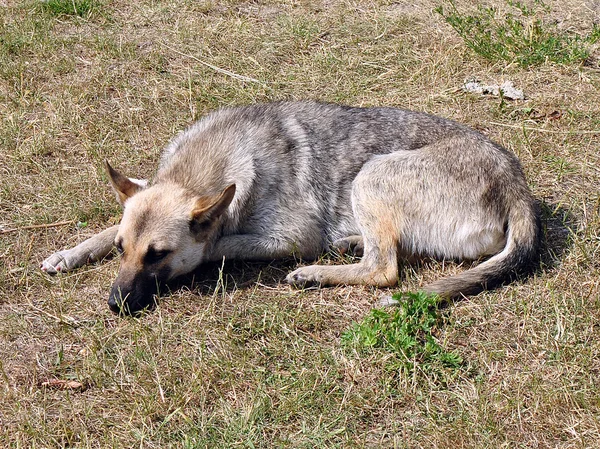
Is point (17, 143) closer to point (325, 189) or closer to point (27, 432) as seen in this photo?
point (325, 189)

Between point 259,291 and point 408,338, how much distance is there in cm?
114

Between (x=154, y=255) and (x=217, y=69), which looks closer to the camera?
(x=154, y=255)

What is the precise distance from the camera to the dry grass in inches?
146

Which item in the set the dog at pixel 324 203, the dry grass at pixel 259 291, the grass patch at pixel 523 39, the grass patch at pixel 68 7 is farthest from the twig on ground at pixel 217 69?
the grass patch at pixel 523 39

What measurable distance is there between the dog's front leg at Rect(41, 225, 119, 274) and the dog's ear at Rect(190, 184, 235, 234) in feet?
2.32

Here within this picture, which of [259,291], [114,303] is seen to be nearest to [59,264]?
[114,303]

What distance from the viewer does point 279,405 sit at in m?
3.80

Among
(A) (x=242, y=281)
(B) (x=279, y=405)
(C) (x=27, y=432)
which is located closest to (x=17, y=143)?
(A) (x=242, y=281)

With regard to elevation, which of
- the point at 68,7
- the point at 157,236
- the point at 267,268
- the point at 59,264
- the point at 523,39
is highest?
the point at 68,7

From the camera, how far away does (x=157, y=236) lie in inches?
181

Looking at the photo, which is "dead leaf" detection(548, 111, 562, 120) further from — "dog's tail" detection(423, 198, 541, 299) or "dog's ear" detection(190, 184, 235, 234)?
"dog's ear" detection(190, 184, 235, 234)

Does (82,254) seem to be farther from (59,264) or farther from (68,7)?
(68,7)

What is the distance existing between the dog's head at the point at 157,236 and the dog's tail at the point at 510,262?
4.89ft

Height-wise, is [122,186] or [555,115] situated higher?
[122,186]
